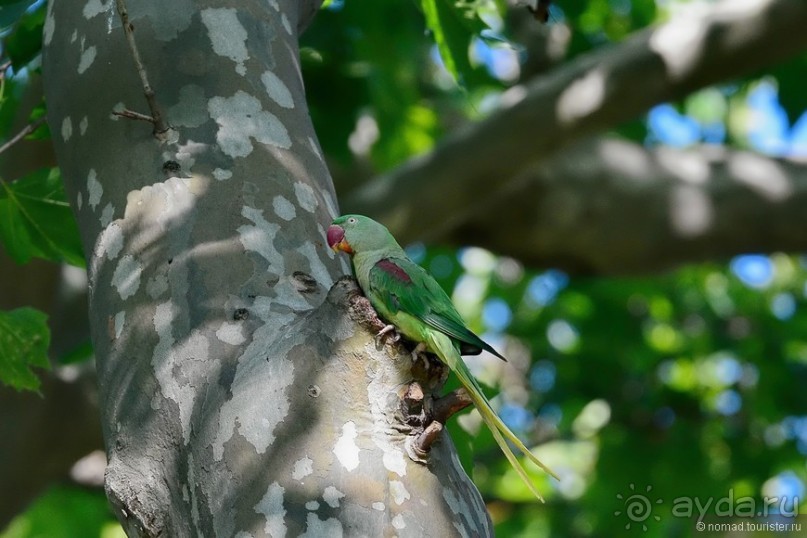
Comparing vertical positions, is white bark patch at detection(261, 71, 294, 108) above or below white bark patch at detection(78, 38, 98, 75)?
below

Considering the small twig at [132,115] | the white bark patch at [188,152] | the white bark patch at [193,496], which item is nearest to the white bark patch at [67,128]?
the small twig at [132,115]

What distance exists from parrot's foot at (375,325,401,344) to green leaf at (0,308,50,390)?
1433 mm

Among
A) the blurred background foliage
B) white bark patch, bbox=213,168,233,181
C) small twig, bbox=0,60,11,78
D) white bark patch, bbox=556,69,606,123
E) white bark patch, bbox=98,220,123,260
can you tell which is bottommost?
the blurred background foliage

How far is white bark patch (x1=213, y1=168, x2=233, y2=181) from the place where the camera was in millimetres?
2324

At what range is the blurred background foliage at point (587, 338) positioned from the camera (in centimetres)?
570

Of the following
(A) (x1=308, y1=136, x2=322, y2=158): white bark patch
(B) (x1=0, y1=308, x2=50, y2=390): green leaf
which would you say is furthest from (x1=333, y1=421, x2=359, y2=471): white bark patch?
(B) (x1=0, y1=308, x2=50, y2=390): green leaf

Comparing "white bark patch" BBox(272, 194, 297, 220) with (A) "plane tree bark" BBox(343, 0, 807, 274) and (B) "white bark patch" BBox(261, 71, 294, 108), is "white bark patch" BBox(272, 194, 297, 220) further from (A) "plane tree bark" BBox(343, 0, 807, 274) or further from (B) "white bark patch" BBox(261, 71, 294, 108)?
(A) "plane tree bark" BBox(343, 0, 807, 274)

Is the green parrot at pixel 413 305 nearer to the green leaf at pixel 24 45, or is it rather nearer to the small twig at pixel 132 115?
the small twig at pixel 132 115

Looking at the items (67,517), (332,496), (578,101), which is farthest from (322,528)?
(67,517)

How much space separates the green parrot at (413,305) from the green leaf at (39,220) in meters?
1.18

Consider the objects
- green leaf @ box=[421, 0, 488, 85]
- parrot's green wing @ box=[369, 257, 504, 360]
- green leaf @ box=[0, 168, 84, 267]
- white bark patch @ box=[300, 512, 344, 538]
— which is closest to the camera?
white bark patch @ box=[300, 512, 344, 538]

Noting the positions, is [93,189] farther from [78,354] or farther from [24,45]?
[78,354]

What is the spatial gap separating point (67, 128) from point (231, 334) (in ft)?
2.99

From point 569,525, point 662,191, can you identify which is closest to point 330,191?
point 662,191
